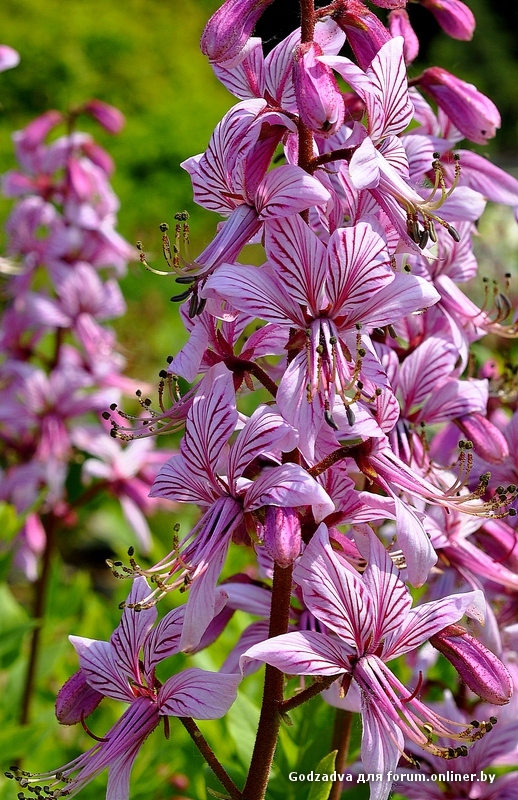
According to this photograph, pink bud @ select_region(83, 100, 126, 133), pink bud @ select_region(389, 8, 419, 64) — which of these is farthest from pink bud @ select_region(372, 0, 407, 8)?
pink bud @ select_region(83, 100, 126, 133)

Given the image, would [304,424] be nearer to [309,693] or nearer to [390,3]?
[309,693]

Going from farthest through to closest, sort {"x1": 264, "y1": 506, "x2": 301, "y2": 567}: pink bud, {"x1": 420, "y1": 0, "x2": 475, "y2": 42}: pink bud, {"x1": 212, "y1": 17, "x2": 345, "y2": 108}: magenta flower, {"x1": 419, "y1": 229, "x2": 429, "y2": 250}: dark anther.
Result: {"x1": 420, "y1": 0, "x2": 475, "y2": 42}: pink bud → {"x1": 212, "y1": 17, "x2": 345, "y2": 108}: magenta flower → {"x1": 419, "y1": 229, "x2": 429, "y2": 250}: dark anther → {"x1": 264, "y1": 506, "x2": 301, "y2": 567}: pink bud

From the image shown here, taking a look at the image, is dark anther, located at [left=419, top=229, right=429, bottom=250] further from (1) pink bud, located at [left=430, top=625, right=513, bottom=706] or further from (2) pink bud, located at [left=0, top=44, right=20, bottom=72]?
(2) pink bud, located at [left=0, top=44, right=20, bottom=72]

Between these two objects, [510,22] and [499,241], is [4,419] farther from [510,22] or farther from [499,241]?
[510,22]

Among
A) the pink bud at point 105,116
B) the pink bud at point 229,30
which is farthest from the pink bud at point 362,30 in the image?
the pink bud at point 105,116

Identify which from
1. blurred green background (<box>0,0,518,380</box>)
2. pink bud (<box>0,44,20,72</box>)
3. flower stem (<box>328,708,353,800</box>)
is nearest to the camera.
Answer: flower stem (<box>328,708,353,800</box>)

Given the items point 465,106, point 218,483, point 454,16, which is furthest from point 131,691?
point 454,16
